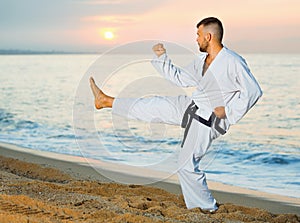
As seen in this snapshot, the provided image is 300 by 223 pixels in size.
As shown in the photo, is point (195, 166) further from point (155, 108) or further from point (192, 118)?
point (155, 108)

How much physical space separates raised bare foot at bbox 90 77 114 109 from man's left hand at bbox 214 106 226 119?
119 centimetres

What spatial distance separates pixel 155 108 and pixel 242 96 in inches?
37.4

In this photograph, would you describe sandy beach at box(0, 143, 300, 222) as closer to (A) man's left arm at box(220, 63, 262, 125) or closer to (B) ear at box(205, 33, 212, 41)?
(A) man's left arm at box(220, 63, 262, 125)

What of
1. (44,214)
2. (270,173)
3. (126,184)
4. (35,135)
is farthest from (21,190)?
(35,135)

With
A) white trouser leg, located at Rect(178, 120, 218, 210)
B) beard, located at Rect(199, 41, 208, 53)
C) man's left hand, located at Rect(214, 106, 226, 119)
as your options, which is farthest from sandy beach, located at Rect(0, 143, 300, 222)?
beard, located at Rect(199, 41, 208, 53)

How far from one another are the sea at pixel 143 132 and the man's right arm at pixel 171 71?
150 millimetres

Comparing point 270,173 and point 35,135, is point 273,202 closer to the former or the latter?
point 270,173

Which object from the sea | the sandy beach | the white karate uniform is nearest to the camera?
the sandy beach

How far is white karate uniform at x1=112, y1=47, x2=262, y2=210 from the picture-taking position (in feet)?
17.1

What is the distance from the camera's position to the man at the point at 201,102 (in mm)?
5234

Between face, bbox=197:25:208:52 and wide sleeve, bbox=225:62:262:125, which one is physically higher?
face, bbox=197:25:208:52

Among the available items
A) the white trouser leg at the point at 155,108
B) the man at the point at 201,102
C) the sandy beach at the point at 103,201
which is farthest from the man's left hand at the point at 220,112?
the sandy beach at the point at 103,201

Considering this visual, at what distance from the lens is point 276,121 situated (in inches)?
664

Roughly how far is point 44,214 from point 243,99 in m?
2.06
